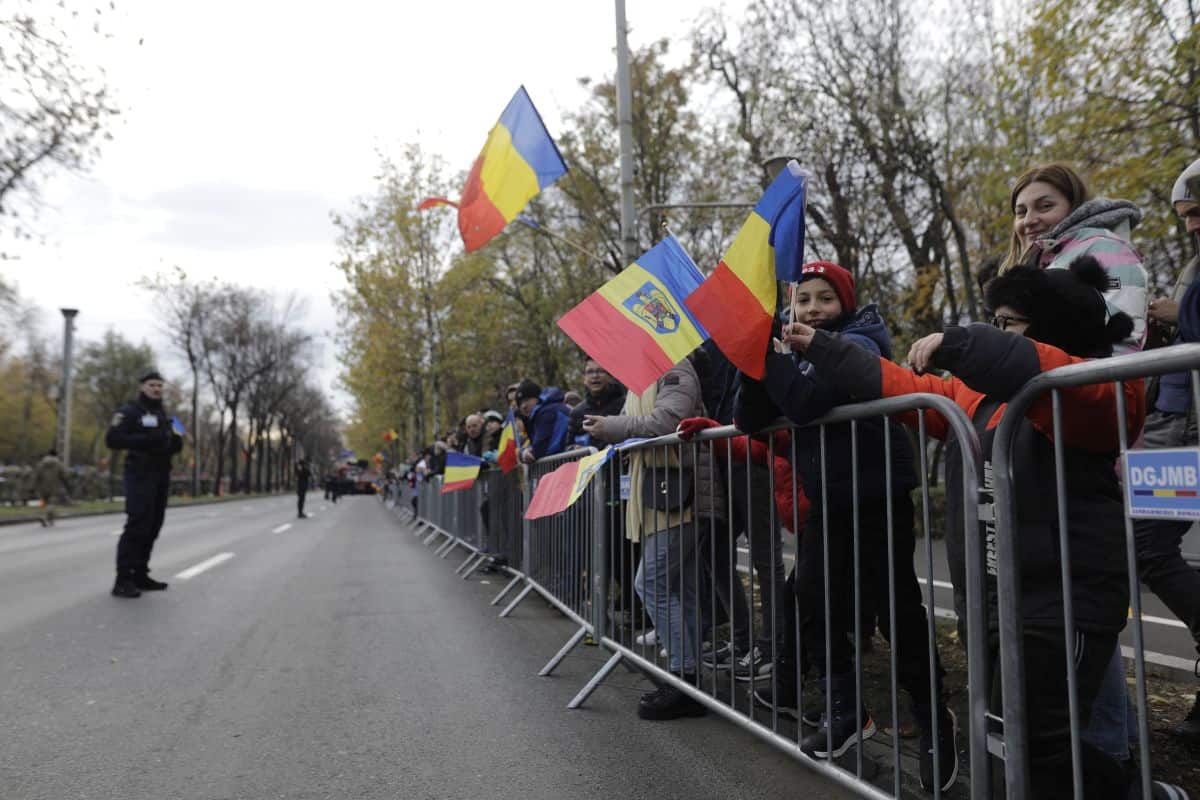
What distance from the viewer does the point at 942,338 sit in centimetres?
224

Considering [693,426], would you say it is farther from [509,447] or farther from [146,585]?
[146,585]

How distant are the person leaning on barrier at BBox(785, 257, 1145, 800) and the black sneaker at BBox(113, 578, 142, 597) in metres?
7.81

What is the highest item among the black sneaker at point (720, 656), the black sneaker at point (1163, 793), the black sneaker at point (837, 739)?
the black sneaker at point (1163, 793)

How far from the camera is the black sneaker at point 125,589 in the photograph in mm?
8000

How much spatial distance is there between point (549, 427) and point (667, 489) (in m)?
3.50

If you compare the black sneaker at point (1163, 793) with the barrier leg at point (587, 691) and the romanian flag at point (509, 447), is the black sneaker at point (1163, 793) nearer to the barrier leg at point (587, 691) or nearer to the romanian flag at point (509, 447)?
the barrier leg at point (587, 691)

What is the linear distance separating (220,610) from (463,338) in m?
21.2

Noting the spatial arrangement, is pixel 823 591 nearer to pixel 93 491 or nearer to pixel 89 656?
pixel 89 656

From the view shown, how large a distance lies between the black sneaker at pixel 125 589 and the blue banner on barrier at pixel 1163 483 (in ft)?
27.1

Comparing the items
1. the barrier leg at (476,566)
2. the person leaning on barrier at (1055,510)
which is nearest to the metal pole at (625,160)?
the barrier leg at (476,566)

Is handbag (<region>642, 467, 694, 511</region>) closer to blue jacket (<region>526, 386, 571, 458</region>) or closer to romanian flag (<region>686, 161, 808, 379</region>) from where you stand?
romanian flag (<region>686, 161, 808, 379</region>)

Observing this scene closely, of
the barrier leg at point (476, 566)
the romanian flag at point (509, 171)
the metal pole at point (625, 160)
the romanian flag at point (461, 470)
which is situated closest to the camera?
the romanian flag at point (509, 171)

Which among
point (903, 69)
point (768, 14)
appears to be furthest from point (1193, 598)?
point (768, 14)

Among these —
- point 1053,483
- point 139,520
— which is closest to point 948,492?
point 1053,483
